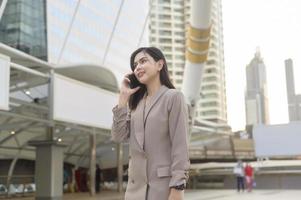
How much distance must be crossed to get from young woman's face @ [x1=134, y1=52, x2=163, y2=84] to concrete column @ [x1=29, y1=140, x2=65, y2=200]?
17.4 meters

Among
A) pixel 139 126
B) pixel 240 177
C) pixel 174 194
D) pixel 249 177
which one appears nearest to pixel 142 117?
pixel 139 126

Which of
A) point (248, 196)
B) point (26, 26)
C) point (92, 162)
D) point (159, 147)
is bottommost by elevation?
point (248, 196)

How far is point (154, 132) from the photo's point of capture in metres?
2.60

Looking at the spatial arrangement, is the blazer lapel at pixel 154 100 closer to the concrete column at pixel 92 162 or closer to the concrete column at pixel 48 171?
the concrete column at pixel 48 171

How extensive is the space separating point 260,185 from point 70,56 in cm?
1318

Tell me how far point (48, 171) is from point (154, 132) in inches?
693

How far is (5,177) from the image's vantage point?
25.8 metres

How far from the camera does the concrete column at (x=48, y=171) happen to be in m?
19.6

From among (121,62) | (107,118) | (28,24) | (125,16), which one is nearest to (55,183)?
(107,118)

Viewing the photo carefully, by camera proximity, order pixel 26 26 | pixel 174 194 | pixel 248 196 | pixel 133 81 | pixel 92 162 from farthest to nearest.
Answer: pixel 92 162 → pixel 248 196 → pixel 26 26 → pixel 133 81 → pixel 174 194

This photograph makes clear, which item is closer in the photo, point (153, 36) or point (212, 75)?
point (153, 36)

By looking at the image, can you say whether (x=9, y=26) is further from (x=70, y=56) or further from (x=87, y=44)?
(x=87, y=44)

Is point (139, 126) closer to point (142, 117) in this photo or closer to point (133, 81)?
point (142, 117)

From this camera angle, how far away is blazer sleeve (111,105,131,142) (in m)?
2.77
